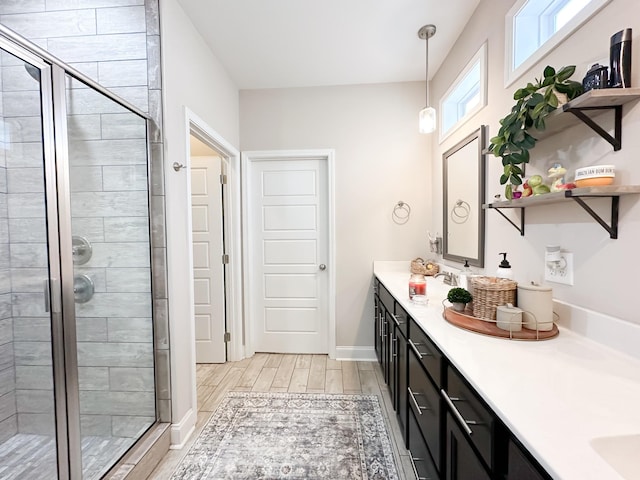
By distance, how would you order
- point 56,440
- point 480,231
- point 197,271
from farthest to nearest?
point 197,271
point 480,231
point 56,440

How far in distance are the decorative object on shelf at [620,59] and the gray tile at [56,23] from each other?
2.45m

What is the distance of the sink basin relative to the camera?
0.54m

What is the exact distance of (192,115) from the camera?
1895 mm

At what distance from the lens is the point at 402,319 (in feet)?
5.41

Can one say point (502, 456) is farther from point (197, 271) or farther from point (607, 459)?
point (197, 271)

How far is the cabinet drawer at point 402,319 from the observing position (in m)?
1.54

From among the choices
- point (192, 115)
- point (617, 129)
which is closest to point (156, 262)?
point (192, 115)

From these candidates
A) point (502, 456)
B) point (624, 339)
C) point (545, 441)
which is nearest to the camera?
point (545, 441)

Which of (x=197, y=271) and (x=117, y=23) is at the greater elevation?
(x=117, y=23)

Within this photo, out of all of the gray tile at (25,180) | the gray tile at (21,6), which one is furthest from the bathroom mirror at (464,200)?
the gray tile at (21,6)

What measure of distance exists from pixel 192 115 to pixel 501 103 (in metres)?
1.94

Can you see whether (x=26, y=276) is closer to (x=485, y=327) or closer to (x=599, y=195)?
(x=485, y=327)

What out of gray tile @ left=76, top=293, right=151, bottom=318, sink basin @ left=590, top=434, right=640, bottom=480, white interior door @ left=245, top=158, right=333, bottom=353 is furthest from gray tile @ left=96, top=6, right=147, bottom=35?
sink basin @ left=590, top=434, right=640, bottom=480

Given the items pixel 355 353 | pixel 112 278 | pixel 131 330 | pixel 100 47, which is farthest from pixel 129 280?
pixel 355 353
